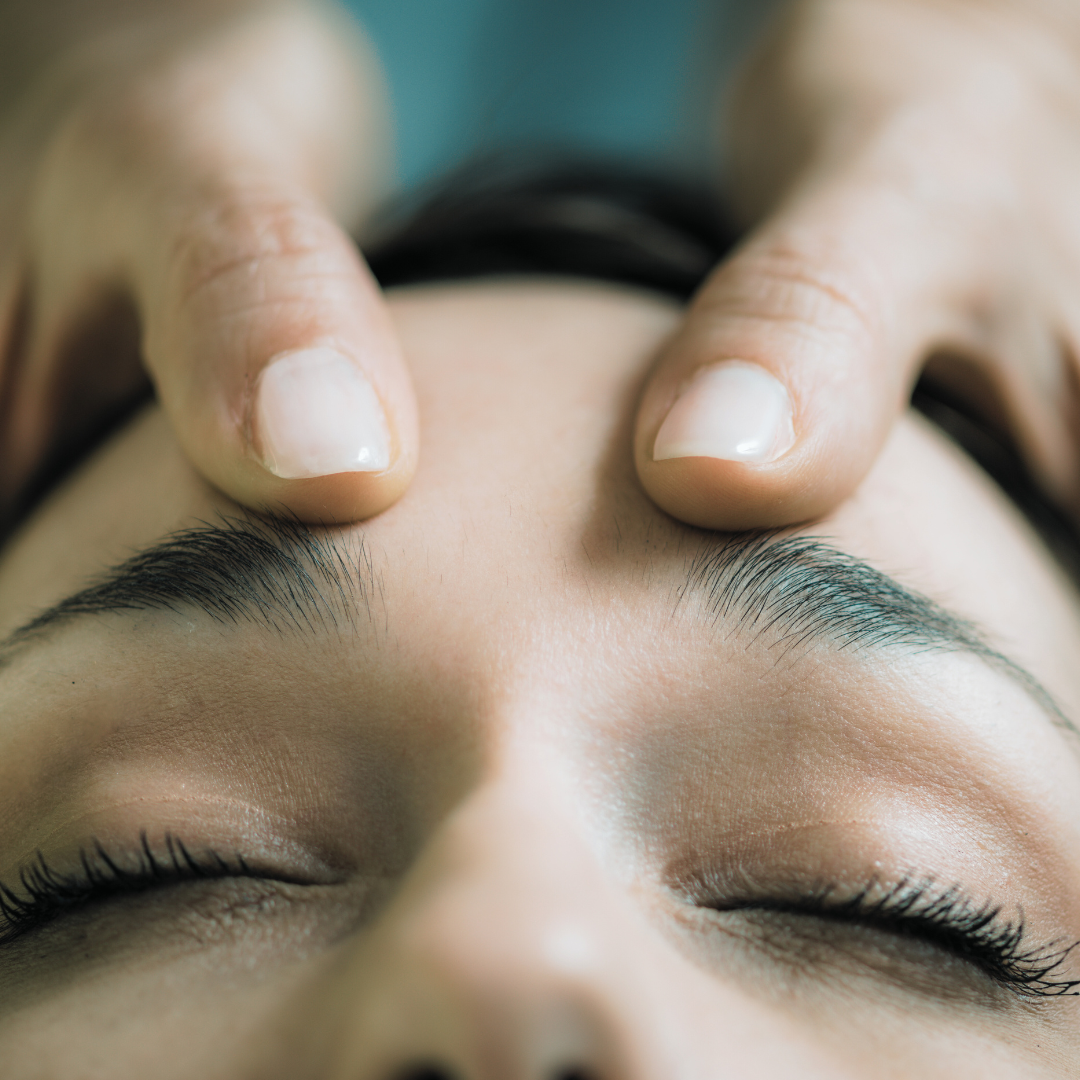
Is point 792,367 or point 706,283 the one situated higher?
point 706,283

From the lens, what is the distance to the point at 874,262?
86 centimetres

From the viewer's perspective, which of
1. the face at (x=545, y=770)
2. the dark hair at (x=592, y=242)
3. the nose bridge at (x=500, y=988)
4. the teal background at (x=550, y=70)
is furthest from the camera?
the teal background at (x=550, y=70)

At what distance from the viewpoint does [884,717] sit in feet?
2.29

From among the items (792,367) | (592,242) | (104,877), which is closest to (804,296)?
(792,367)

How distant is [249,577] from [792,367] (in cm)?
46

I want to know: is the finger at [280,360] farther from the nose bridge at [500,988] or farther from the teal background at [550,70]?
the teal background at [550,70]

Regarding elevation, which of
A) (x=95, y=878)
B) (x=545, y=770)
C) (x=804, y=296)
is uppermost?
(x=804, y=296)

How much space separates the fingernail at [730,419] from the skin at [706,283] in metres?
0.01

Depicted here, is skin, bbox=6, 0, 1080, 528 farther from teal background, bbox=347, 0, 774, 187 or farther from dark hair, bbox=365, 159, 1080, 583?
teal background, bbox=347, 0, 774, 187

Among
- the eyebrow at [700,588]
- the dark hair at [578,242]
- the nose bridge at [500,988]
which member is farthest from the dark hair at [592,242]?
the nose bridge at [500,988]

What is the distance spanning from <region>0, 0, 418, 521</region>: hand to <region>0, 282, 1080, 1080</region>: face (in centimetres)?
6

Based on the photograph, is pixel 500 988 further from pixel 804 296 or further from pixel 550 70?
pixel 550 70

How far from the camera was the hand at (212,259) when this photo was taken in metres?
0.73

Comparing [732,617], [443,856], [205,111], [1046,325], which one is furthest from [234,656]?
[1046,325]
